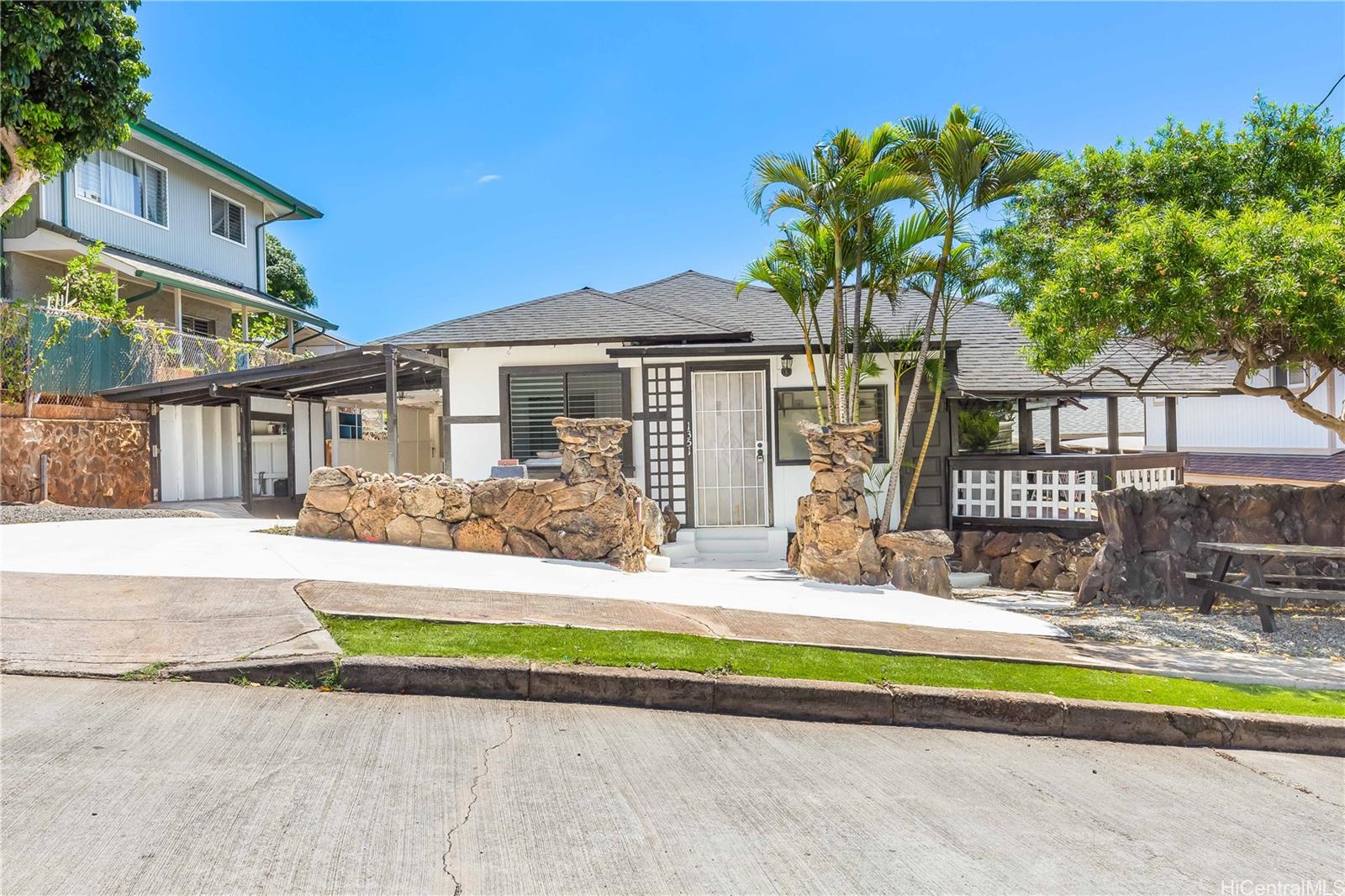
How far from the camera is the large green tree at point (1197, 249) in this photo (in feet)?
24.4

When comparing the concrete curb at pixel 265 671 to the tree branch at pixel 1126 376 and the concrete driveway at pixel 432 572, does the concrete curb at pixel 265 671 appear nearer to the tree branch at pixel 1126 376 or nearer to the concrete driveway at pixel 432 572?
the concrete driveway at pixel 432 572

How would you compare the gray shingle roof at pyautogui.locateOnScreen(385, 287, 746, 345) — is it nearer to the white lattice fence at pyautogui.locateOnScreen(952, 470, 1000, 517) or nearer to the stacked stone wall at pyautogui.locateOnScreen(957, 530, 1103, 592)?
the white lattice fence at pyautogui.locateOnScreen(952, 470, 1000, 517)

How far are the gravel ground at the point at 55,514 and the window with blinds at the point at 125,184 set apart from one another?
8742 mm

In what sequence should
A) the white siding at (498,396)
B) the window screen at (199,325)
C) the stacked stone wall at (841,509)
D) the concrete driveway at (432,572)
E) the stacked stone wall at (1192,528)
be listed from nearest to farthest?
the concrete driveway at (432,572) < the stacked stone wall at (1192,528) < the stacked stone wall at (841,509) < the white siding at (498,396) < the window screen at (199,325)

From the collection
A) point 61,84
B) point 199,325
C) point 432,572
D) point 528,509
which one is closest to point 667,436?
point 528,509

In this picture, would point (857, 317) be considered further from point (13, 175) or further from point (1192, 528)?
point (13, 175)

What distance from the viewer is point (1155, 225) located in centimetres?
786

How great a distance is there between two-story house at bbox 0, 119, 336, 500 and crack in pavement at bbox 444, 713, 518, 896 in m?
14.3

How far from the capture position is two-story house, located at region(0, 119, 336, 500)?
16.8m

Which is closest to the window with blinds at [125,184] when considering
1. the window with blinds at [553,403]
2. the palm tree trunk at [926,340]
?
the window with blinds at [553,403]

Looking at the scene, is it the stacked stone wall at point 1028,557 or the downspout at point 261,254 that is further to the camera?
the downspout at point 261,254

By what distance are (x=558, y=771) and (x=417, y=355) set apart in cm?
1080

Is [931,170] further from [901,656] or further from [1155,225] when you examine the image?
[901,656]

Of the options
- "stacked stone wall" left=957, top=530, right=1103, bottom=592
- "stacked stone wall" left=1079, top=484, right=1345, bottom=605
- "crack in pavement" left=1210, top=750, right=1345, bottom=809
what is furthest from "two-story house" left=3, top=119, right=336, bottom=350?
"crack in pavement" left=1210, top=750, right=1345, bottom=809
